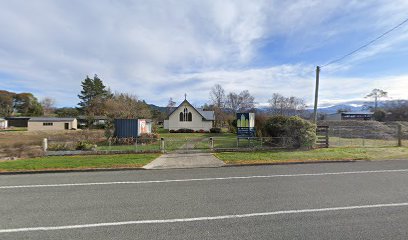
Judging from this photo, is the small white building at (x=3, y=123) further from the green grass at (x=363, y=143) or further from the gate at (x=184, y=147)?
the green grass at (x=363, y=143)

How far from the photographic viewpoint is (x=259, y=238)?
388 cm

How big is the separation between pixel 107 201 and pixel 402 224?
613 cm

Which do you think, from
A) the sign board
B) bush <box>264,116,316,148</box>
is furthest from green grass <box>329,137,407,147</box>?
the sign board

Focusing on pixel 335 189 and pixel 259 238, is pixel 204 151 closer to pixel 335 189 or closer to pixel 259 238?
pixel 335 189

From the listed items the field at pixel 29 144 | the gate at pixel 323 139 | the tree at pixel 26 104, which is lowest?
the field at pixel 29 144

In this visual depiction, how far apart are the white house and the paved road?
35873mm

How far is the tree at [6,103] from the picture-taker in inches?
3046

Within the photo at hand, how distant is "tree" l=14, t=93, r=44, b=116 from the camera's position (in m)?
79.8

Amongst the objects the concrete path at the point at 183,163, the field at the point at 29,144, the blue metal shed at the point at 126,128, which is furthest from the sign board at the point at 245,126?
the field at the point at 29,144

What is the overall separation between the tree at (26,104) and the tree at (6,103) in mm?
2095

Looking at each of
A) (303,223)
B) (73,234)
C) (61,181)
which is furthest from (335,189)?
(61,181)

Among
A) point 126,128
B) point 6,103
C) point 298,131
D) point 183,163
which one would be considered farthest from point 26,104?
point 298,131

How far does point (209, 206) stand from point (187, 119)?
39.7 metres

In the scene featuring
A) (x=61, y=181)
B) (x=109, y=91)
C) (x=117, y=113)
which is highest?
(x=109, y=91)
